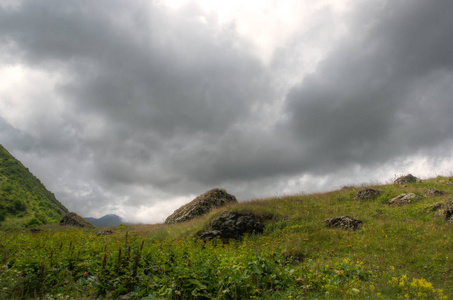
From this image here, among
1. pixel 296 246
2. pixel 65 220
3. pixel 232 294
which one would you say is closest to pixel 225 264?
pixel 232 294

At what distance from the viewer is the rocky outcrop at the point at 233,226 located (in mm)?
15617

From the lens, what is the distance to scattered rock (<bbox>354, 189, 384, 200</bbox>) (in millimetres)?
17938

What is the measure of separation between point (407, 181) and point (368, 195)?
237 inches

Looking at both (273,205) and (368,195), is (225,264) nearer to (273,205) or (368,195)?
(273,205)

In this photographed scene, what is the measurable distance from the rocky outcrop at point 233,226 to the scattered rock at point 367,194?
8.49 m

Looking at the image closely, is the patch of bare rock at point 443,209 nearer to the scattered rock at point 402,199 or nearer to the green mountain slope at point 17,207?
the scattered rock at point 402,199

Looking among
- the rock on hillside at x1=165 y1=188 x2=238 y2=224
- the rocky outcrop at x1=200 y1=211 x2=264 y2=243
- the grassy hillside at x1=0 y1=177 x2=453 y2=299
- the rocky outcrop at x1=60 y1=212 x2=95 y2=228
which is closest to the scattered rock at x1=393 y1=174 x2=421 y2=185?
the grassy hillside at x1=0 y1=177 x2=453 y2=299

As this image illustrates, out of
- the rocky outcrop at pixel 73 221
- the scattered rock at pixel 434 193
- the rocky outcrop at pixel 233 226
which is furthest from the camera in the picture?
the rocky outcrop at pixel 73 221

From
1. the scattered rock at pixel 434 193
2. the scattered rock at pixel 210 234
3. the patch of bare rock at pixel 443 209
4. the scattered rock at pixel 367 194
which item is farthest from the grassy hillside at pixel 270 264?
the scattered rock at pixel 367 194

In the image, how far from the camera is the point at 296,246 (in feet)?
38.5

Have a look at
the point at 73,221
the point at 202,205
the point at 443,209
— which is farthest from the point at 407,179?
the point at 73,221

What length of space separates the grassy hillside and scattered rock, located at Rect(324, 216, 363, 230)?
406mm

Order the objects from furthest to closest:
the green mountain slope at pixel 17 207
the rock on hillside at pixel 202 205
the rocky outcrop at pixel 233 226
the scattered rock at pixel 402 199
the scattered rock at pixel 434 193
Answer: the green mountain slope at pixel 17 207
the rock on hillside at pixel 202 205
the scattered rock at pixel 434 193
the scattered rock at pixel 402 199
the rocky outcrop at pixel 233 226

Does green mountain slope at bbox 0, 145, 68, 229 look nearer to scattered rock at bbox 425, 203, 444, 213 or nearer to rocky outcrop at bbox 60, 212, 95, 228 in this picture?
rocky outcrop at bbox 60, 212, 95, 228
